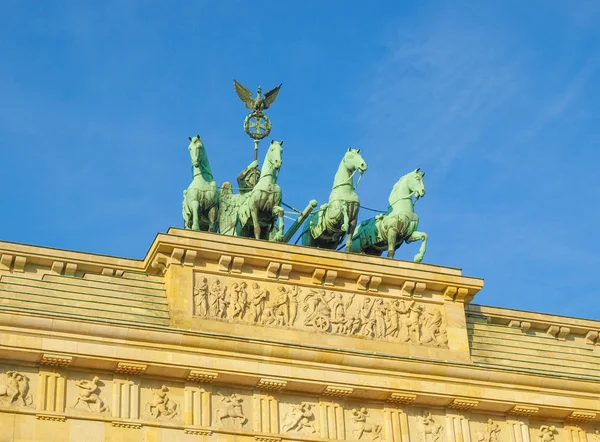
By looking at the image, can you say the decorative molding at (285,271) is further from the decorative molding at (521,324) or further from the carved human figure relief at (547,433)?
the carved human figure relief at (547,433)

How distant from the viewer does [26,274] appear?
3158 centimetres

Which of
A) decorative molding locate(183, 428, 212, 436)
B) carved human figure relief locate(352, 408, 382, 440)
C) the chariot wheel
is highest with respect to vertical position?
the chariot wheel

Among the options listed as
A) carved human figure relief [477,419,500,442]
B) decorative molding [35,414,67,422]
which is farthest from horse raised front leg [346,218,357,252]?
decorative molding [35,414,67,422]

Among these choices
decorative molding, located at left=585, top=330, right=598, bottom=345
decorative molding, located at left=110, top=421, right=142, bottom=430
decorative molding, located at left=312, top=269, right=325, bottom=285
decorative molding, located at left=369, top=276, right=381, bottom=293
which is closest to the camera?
decorative molding, located at left=110, top=421, right=142, bottom=430

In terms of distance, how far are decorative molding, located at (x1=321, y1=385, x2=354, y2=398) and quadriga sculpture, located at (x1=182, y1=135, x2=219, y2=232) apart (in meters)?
4.79

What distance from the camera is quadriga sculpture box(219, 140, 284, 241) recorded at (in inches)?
1340

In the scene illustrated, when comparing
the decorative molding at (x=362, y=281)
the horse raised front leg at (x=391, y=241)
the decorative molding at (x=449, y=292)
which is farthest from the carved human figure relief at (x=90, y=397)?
the decorative molding at (x=449, y=292)

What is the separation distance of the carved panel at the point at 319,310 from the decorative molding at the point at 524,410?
6.46 feet

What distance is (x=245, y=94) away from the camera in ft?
123

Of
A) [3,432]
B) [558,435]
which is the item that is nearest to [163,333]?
[3,432]

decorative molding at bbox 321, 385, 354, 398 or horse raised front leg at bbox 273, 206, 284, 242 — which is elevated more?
horse raised front leg at bbox 273, 206, 284, 242

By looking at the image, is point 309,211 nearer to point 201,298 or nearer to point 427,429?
point 201,298

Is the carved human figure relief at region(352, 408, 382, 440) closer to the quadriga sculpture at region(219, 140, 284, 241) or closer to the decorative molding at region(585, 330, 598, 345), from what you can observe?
the quadriga sculpture at region(219, 140, 284, 241)

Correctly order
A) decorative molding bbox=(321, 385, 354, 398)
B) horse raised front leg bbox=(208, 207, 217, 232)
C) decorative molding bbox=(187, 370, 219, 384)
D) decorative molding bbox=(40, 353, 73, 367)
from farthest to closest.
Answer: horse raised front leg bbox=(208, 207, 217, 232) → decorative molding bbox=(321, 385, 354, 398) → decorative molding bbox=(187, 370, 219, 384) → decorative molding bbox=(40, 353, 73, 367)
